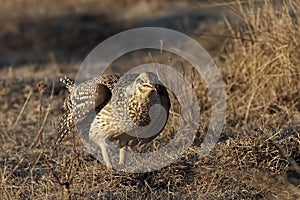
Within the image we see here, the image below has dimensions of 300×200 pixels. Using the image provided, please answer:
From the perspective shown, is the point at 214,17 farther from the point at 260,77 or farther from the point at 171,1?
the point at 260,77

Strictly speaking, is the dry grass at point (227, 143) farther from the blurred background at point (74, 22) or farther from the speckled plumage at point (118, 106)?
the blurred background at point (74, 22)

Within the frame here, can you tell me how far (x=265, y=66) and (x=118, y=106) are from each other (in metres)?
1.98

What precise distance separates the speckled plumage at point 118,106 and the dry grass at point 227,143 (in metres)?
0.20

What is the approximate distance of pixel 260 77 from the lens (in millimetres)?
6863

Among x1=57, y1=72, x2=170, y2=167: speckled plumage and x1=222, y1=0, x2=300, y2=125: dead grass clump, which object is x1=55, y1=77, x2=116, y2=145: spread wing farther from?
x1=222, y1=0, x2=300, y2=125: dead grass clump

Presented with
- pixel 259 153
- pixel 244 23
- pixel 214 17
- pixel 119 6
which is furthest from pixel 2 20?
pixel 259 153

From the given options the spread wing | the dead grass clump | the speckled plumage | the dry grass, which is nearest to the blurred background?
the dry grass

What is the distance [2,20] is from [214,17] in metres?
3.95

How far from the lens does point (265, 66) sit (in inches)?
269

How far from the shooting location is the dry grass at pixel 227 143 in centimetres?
479

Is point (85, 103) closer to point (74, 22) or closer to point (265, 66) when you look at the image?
point (265, 66)

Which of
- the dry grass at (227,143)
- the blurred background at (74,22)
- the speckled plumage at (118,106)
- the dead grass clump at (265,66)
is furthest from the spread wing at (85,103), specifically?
the blurred background at (74,22)

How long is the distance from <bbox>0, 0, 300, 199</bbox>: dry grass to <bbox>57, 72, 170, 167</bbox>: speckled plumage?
20cm

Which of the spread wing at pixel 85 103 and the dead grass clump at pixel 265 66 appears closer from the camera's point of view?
the spread wing at pixel 85 103
